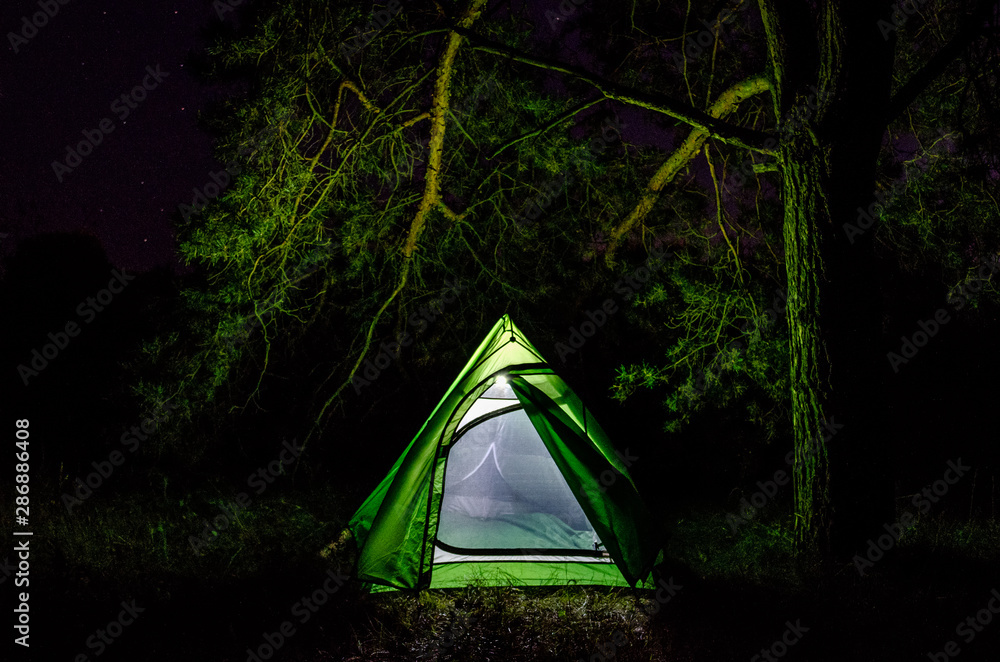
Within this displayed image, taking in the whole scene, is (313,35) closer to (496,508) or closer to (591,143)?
(591,143)

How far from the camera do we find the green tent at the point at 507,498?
4.14 m

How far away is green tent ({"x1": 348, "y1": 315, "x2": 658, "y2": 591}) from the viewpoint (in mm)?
4141

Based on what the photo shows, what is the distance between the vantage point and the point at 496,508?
4.98 m

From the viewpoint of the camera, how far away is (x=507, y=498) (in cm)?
505

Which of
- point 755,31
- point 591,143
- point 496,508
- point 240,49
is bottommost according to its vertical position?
point 496,508

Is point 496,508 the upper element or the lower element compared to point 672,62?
lower

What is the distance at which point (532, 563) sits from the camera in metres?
4.51

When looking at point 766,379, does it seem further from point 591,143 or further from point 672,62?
point 672,62

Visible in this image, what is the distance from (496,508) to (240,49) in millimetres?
4196

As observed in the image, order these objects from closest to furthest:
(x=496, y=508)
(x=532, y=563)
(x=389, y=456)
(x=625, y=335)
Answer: (x=532, y=563), (x=496, y=508), (x=625, y=335), (x=389, y=456)

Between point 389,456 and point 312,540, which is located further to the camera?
point 389,456

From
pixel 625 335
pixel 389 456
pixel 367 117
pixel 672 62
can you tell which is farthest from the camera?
pixel 389 456

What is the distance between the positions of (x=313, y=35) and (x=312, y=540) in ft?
13.9

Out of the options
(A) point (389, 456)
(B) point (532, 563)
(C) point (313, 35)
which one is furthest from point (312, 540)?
(A) point (389, 456)
